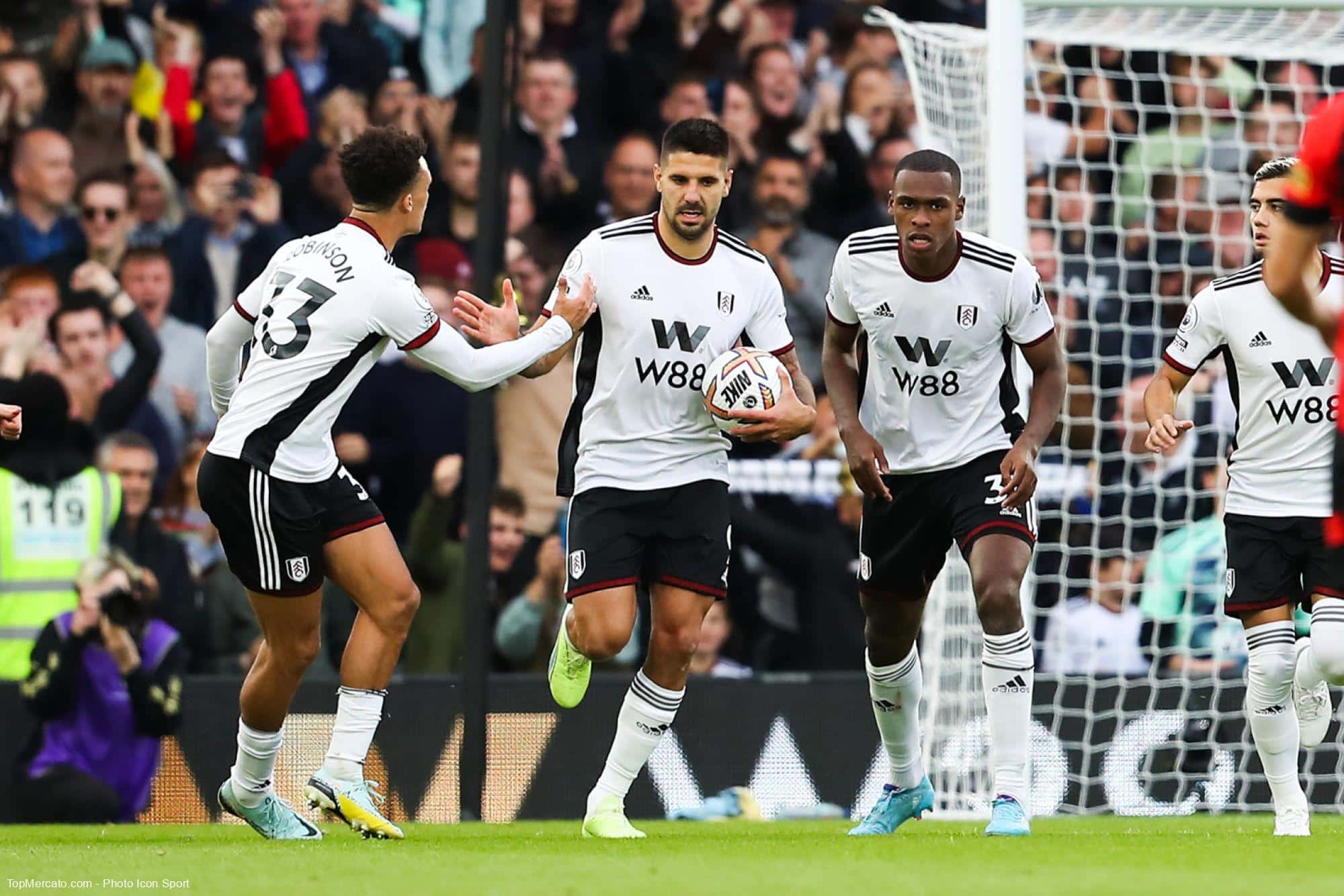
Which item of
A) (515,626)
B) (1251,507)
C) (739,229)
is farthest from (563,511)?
(1251,507)

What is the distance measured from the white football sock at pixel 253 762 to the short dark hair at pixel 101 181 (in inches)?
204

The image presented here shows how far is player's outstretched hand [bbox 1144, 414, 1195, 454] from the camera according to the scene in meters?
6.99

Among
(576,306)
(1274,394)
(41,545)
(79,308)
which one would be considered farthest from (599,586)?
(79,308)

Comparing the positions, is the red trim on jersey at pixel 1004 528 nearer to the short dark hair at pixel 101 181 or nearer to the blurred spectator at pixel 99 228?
the blurred spectator at pixel 99 228

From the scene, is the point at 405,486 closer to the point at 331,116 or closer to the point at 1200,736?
the point at 331,116

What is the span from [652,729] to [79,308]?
16.1 feet

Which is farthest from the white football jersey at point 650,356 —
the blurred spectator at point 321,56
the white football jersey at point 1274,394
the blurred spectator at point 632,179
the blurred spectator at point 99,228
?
the blurred spectator at point 321,56

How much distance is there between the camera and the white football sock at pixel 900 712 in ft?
25.1

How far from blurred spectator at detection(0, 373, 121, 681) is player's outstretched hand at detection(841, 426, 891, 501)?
4.04 meters

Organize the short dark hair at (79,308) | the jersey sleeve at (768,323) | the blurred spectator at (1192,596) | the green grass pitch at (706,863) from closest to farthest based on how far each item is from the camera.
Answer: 1. the green grass pitch at (706,863)
2. the jersey sleeve at (768,323)
3. the blurred spectator at (1192,596)
4. the short dark hair at (79,308)

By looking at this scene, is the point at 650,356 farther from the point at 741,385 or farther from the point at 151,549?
the point at 151,549

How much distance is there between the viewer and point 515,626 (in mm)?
10289

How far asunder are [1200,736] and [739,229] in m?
4.08

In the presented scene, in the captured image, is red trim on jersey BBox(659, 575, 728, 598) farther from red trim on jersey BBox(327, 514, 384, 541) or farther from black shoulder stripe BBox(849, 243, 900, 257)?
black shoulder stripe BBox(849, 243, 900, 257)
